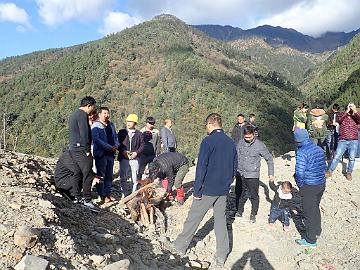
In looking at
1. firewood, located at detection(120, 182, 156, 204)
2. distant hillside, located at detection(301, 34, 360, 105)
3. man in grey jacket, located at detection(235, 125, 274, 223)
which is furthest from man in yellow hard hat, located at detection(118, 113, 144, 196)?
distant hillside, located at detection(301, 34, 360, 105)

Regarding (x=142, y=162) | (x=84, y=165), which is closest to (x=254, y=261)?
(x=84, y=165)

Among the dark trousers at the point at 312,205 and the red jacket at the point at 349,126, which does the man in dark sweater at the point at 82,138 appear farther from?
the red jacket at the point at 349,126

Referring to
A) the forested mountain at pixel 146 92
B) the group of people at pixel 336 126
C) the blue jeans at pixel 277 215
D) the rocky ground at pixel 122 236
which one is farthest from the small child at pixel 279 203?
the forested mountain at pixel 146 92

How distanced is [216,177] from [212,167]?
14 cm

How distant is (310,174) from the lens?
5.29m

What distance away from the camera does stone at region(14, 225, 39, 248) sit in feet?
11.2

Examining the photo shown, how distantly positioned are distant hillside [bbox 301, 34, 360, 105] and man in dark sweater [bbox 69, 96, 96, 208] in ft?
219

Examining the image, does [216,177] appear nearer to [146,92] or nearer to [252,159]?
[252,159]

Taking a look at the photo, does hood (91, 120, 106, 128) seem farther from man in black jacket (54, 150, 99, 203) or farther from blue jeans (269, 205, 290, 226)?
blue jeans (269, 205, 290, 226)

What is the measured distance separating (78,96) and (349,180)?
60899 millimetres

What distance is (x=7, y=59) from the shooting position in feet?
435

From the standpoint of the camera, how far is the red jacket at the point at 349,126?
7941 mm

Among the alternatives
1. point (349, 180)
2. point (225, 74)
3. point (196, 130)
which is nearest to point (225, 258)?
point (349, 180)

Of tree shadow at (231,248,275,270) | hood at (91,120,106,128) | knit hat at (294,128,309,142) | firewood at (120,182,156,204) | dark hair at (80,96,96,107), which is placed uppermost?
dark hair at (80,96,96,107)
